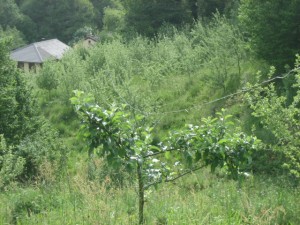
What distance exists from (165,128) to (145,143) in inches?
349

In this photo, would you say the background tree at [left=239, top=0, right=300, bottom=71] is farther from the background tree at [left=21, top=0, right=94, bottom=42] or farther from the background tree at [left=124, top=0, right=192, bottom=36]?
the background tree at [left=21, top=0, right=94, bottom=42]

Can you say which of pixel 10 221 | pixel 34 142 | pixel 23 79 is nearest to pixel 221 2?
pixel 23 79

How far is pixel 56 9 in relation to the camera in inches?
1786

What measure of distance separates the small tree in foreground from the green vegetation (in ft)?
0.04

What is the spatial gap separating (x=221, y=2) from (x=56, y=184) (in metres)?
16.5

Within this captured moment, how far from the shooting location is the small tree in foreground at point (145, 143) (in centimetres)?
375

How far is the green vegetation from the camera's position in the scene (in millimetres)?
4133

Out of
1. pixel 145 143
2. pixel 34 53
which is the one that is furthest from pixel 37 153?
pixel 34 53

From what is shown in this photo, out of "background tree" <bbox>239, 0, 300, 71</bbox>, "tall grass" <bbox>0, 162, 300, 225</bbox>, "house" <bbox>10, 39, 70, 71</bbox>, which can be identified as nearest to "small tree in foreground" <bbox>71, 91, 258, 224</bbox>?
"tall grass" <bbox>0, 162, 300, 225</bbox>

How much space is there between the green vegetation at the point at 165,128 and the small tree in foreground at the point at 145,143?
0.01m

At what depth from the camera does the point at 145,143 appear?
4055 millimetres

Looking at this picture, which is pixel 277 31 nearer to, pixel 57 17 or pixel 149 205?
pixel 149 205

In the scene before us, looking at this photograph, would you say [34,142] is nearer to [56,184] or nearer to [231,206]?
[56,184]

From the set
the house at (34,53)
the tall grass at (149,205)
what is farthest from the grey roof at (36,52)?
the tall grass at (149,205)
